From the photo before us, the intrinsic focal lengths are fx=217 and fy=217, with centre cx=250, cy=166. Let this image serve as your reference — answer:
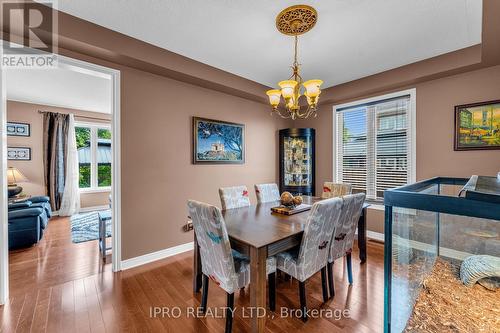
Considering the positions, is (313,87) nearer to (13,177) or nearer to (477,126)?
(477,126)

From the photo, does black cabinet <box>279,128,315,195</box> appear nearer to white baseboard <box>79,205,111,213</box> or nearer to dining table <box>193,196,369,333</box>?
dining table <box>193,196,369,333</box>

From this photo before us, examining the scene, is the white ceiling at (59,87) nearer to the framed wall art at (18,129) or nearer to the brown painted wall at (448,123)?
the framed wall art at (18,129)

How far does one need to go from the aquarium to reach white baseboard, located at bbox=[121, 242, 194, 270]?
2.77m

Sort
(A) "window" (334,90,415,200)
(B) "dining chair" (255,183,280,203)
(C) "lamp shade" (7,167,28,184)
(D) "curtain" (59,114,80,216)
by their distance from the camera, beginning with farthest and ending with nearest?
(D) "curtain" (59,114,80,216), (C) "lamp shade" (7,167,28,184), (A) "window" (334,90,415,200), (B) "dining chair" (255,183,280,203)

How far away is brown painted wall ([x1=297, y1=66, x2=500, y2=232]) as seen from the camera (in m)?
2.67

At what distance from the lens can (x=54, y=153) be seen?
513 centimetres

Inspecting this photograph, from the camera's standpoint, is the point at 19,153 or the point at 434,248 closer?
the point at 434,248

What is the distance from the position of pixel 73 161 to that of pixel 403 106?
7.14 m

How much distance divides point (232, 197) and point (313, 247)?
1186 millimetres

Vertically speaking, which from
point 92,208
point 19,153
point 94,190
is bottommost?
point 92,208

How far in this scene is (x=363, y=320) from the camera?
1.80 meters

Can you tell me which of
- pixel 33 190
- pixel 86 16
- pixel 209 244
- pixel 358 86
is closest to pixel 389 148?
pixel 358 86

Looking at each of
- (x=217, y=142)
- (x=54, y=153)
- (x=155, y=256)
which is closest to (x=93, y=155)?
(x=54, y=153)

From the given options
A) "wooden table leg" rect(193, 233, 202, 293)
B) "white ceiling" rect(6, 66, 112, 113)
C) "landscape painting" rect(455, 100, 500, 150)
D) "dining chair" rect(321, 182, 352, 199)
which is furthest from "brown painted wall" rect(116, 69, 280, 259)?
"landscape painting" rect(455, 100, 500, 150)
